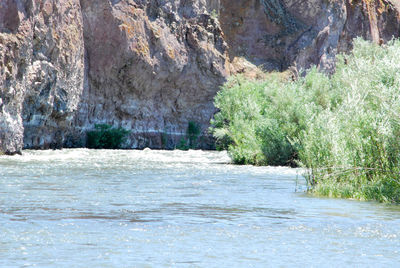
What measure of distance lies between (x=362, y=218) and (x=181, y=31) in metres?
43.0

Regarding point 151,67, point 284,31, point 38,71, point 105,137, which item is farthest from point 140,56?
point 284,31

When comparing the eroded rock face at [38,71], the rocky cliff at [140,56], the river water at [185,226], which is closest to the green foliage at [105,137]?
the rocky cliff at [140,56]

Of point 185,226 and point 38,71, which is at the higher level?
point 38,71

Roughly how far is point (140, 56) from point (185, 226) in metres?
38.2

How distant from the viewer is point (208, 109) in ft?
183

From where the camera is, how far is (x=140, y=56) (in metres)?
48.5

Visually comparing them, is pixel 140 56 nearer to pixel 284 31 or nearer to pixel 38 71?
pixel 38 71

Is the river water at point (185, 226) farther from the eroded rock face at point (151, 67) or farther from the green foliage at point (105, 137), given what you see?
the eroded rock face at point (151, 67)

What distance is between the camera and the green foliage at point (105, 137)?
45.2 metres

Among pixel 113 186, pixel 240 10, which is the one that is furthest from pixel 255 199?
pixel 240 10

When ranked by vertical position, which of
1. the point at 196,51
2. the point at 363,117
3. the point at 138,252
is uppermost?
the point at 196,51

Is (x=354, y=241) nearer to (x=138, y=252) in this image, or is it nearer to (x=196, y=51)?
(x=138, y=252)

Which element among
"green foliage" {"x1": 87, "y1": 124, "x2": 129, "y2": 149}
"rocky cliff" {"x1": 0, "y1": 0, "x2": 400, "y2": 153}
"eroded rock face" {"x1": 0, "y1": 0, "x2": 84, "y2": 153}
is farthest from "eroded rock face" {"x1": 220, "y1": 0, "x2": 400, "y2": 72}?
"eroded rock face" {"x1": 0, "y1": 0, "x2": 84, "y2": 153}

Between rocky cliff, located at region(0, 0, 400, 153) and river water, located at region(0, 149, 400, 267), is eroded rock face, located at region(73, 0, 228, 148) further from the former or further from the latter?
river water, located at region(0, 149, 400, 267)
